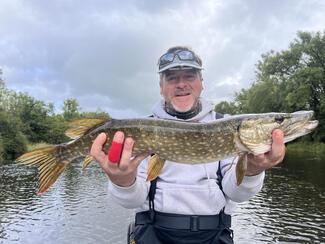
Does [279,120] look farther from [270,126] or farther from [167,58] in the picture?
[167,58]

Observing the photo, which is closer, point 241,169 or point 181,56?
point 241,169

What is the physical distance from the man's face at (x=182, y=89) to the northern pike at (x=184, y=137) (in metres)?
0.46

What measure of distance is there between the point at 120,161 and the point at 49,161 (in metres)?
0.70

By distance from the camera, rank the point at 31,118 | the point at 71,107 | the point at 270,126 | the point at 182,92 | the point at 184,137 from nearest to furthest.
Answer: the point at 270,126, the point at 184,137, the point at 182,92, the point at 31,118, the point at 71,107

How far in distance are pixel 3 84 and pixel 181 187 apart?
57.3m

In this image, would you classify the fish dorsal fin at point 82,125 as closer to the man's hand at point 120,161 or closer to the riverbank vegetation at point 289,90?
the man's hand at point 120,161

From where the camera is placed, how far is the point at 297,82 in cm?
4678

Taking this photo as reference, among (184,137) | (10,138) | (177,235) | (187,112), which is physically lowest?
(177,235)

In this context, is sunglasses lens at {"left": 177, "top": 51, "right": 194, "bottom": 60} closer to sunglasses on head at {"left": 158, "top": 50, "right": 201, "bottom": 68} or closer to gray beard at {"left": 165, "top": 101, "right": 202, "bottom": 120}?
sunglasses on head at {"left": 158, "top": 50, "right": 201, "bottom": 68}

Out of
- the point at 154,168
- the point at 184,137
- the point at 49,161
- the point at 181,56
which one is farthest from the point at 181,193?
the point at 181,56

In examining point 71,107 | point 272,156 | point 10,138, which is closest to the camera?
point 272,156

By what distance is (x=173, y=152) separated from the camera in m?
3.24

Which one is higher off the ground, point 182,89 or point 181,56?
point 181,56

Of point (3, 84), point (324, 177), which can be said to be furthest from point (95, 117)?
point (3, 84)
